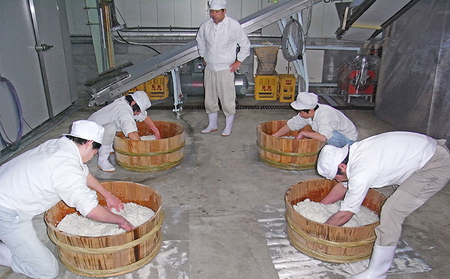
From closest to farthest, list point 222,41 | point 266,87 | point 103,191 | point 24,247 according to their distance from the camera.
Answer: point 24,247, point 103,191, point 222,41, point 266,87

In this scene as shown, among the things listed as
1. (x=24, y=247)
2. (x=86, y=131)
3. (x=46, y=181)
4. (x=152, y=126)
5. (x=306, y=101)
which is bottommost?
(x=24, y=247)

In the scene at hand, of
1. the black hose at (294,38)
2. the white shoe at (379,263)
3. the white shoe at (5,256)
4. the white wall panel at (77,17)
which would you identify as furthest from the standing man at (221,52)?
the white wall panel at (77,17)

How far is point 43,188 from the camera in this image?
228cm

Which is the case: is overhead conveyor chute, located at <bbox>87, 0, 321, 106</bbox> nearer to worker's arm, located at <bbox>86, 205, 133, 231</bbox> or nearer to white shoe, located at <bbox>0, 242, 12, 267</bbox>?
white shoe, located at <bbox>0, 242, 12, 267</bbox>

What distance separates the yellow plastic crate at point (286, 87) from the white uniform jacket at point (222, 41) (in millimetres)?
2375

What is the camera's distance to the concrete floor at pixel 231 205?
2.69 metres

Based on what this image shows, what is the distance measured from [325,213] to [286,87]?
15.6ft

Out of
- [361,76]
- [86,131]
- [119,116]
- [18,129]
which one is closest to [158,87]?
[18,129]

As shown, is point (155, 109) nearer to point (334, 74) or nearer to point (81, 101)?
point (81, 101)

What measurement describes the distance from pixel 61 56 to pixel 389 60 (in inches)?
224

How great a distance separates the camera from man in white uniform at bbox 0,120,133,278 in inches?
88.8

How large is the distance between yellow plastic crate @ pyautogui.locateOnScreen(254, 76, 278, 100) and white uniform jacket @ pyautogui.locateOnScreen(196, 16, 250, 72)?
2.30 metres

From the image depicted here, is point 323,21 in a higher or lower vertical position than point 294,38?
higher

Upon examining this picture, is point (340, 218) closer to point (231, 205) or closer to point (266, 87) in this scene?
point (231, 205)
